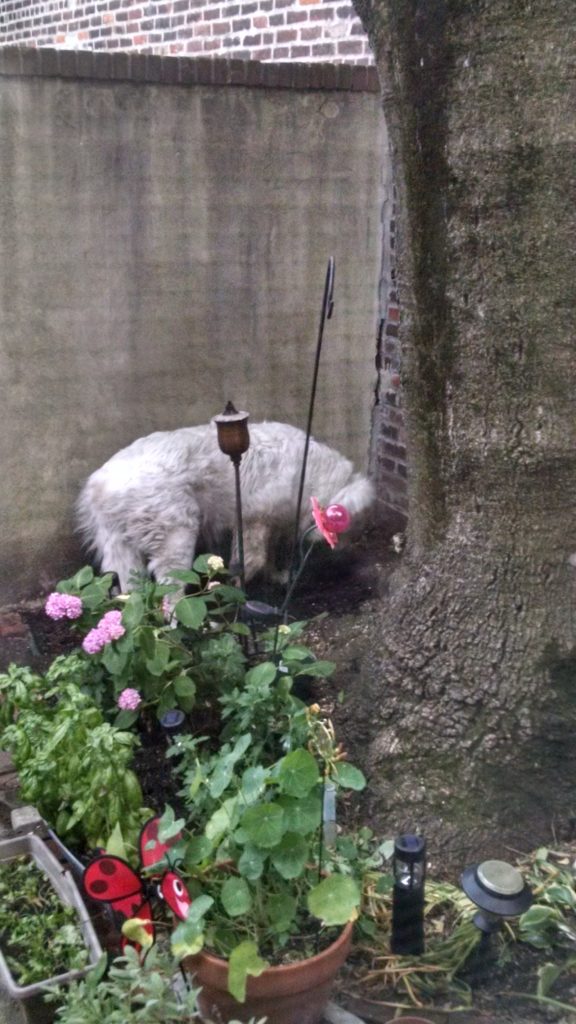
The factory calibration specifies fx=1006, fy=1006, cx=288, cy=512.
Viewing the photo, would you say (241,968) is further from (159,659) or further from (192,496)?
(192,496)

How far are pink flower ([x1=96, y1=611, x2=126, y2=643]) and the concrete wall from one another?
6.00 ft

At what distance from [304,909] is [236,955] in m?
0.37

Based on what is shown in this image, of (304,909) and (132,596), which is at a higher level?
(132,596)

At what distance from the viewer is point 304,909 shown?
240 centimetres

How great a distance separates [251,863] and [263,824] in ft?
0.33

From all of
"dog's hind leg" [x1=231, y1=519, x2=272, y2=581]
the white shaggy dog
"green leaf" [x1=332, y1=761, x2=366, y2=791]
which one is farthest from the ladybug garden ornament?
"dog's hind leg" [x1=231, y1=519, x2=272, y2=581]

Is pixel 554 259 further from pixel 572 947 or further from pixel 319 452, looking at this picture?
pixel 319 452

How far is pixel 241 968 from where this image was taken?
206 centimetres

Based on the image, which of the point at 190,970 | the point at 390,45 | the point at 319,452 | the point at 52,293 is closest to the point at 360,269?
the point at 319,452

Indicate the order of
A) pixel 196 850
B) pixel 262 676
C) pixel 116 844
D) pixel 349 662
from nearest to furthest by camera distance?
pixel 196 850
pixel 116 844
pixel 262 676
pixel 349 662

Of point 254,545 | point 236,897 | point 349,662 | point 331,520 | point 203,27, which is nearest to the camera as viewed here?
point 236,897

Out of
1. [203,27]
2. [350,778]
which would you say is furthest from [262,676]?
[203,27]

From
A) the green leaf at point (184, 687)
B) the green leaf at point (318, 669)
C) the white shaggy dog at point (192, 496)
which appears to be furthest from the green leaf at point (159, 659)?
the white shaggy dog at point (192, 496)

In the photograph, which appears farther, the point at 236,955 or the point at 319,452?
the point at 319,452
